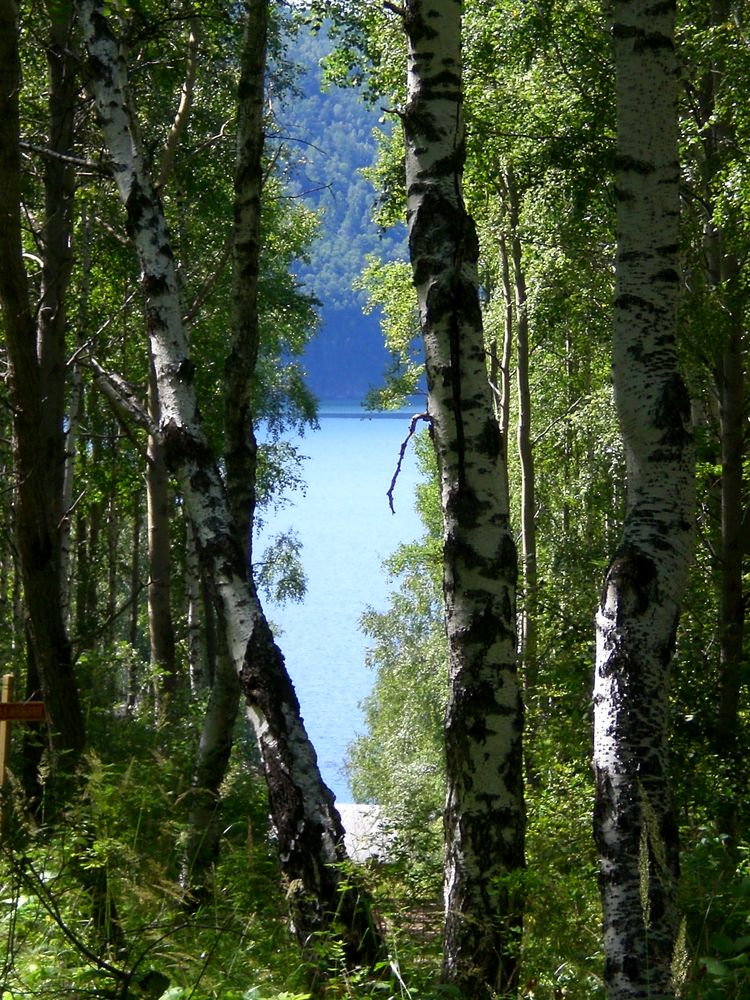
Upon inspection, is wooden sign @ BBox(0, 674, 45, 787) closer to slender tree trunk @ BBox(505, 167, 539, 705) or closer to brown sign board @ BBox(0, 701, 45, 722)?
brown sign board @ BBox(0, 701, 45, 722)

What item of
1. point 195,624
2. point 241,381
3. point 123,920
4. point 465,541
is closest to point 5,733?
point 123,920

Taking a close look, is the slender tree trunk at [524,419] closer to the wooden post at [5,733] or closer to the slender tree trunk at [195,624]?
the slender tree trunk at [195,624]

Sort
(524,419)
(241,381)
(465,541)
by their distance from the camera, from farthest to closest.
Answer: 1. (524,419)
2. (241,381)
3. (465,541)

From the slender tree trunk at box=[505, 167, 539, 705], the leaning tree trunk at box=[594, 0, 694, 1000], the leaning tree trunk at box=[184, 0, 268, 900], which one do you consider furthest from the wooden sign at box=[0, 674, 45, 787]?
the slender tree trunk at box=[505, 167, 539, 705]

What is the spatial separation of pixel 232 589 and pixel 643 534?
5.72ft

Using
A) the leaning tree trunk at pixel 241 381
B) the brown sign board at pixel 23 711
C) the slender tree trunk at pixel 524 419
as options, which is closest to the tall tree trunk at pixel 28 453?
the brown sign board at pixel 23 711

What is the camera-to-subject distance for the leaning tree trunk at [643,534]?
3057mm

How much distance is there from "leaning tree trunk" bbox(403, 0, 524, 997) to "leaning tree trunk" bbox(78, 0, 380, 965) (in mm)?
407

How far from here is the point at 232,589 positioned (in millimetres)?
4531

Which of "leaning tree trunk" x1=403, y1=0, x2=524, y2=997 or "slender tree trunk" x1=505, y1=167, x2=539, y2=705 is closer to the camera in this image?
"leaning tree trunk" x1=403, y1=0, x2=524, y2=997

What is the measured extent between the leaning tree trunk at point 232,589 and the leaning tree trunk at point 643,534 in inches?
37.7

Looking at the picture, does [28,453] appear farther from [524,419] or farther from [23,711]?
[524,419]

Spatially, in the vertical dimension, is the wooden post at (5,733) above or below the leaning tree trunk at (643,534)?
below

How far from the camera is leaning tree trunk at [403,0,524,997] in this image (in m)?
3.83
